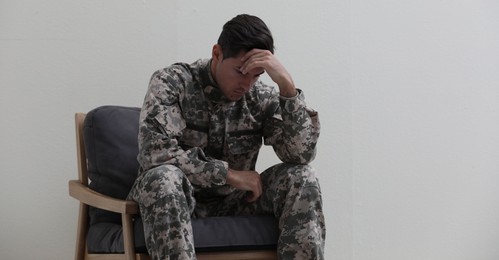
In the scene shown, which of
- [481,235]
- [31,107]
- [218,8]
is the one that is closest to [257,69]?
[218,8]

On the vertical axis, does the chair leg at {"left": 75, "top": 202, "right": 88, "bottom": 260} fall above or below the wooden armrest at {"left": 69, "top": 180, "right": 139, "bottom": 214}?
below

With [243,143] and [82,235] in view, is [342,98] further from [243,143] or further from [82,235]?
[82,235]

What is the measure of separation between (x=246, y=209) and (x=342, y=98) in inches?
40.5

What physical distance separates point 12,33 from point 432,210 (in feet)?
6.21

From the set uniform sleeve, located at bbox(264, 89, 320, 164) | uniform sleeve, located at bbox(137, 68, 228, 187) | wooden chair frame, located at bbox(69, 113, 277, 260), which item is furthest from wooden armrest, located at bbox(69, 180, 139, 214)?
uniform sleeve, located at bbox(264, 89, 320, 164)

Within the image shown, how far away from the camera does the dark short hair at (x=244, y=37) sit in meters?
2.18

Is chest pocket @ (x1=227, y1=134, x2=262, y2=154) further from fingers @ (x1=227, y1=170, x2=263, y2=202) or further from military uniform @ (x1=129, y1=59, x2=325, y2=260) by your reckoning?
fingers @ (x1=227, y1=170, x2=263, y2=202)

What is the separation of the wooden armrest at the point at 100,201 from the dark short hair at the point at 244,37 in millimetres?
516

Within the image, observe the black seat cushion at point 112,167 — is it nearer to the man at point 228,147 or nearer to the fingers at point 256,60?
the man at point 228,147

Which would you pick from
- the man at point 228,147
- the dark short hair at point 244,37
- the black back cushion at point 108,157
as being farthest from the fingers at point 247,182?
the black back cushion at point 108,157

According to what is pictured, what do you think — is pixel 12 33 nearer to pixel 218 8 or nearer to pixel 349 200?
pixel 218 8

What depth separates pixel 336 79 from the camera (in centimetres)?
317

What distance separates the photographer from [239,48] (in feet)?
7.18

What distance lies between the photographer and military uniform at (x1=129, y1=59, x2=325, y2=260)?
1.98 m
